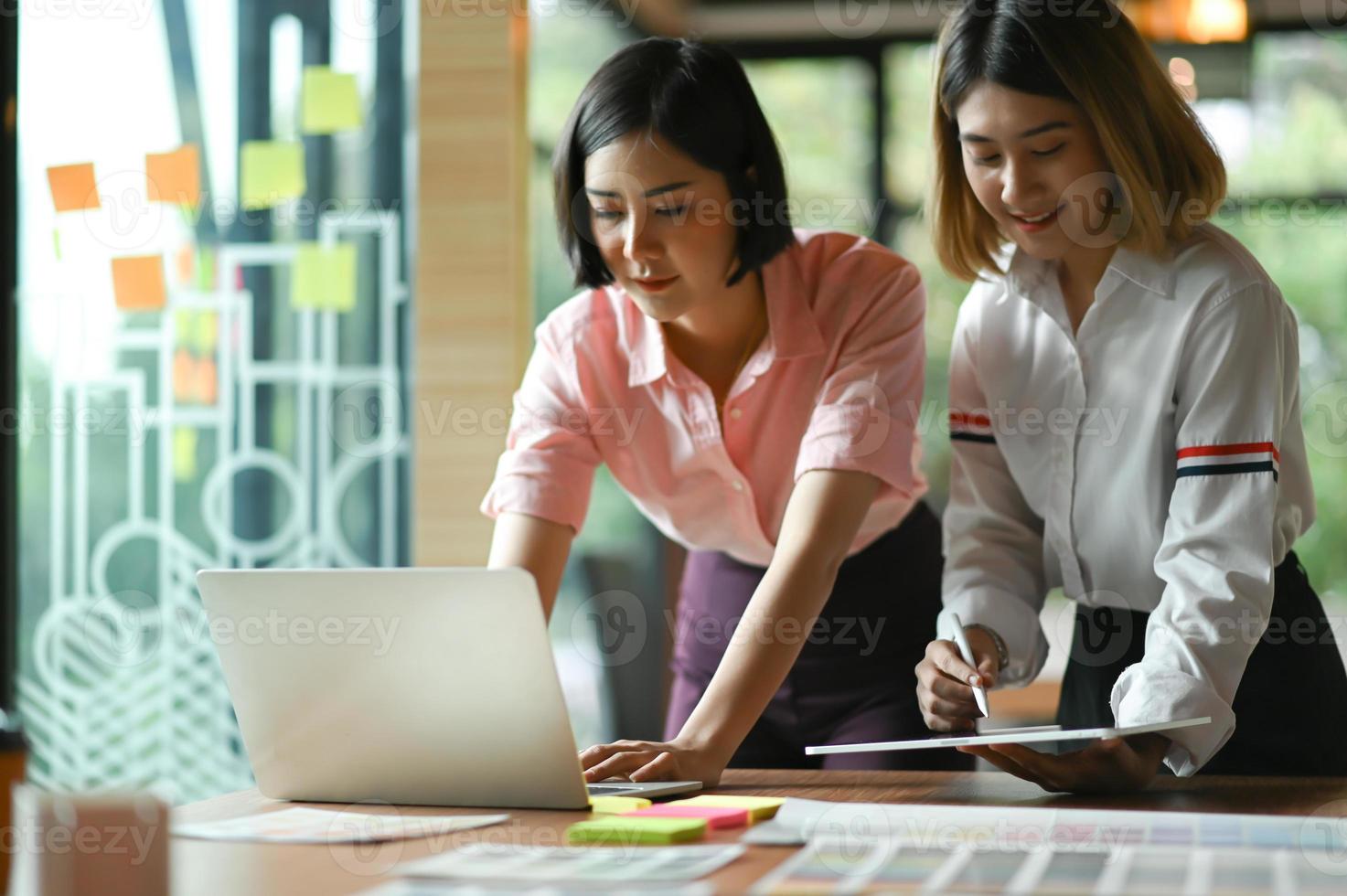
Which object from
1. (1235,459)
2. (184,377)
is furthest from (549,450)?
(184,377)

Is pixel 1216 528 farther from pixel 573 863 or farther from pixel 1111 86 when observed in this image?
pixel 573 863

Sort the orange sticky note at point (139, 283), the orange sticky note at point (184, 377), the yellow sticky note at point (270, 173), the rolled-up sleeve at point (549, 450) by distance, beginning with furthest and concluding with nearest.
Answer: the yellow sticky note at point (270, 173)
the orange sticky note at point (184, 377)
the orange sticky note at point (139, 283)
the rolled-up sleeve at point (549, 450)

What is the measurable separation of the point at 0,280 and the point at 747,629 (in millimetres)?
730

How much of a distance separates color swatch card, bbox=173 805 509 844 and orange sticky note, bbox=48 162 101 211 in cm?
169

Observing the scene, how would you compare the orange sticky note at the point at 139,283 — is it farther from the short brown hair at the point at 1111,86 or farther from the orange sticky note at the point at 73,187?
the short brown hair at the point at 1111,86

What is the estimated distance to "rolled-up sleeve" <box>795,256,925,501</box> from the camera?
146cm

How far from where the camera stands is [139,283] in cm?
271

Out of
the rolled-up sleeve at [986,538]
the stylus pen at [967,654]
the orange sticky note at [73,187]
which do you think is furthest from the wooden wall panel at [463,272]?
the stylus pen at [967,654]

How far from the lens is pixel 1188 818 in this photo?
105 cm

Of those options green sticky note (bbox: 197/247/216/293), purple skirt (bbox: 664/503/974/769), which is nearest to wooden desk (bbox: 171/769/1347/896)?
purple skirt (bbox: 664/503/974/769)

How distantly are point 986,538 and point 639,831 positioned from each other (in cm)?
63

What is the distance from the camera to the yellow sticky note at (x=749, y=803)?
3.60ft

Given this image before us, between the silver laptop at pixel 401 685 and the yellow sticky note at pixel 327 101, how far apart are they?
205cm

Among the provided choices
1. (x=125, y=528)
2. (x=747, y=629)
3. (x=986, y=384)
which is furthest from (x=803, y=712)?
(x=125, y=528)
